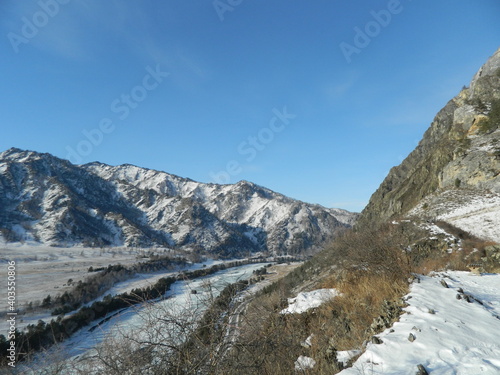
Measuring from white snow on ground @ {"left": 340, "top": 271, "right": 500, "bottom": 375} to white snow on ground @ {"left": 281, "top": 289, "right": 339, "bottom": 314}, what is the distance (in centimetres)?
248

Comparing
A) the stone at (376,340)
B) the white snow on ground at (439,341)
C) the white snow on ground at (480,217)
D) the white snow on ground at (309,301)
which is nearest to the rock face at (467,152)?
the white snow on ground at (480,217)

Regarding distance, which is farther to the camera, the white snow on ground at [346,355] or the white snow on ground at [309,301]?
the white snow on ground at [309,301]

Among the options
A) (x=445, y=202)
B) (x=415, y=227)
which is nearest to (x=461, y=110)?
(x=445, y=202)

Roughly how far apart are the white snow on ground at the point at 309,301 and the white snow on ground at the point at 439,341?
2.48 m

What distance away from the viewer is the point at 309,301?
7777 millimetres

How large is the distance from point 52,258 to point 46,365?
12142cm

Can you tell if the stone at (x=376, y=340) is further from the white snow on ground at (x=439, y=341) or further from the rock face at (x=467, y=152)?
the rock face at (x=467, y=152)

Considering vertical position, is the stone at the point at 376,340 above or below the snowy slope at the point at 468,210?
below

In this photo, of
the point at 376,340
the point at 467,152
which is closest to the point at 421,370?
the point at 376,340

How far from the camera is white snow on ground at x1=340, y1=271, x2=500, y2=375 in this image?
3.22 metres

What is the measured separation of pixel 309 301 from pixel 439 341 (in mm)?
4297

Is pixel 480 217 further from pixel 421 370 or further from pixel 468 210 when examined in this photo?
pixel 421 370

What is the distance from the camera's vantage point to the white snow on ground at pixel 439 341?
3219 mm

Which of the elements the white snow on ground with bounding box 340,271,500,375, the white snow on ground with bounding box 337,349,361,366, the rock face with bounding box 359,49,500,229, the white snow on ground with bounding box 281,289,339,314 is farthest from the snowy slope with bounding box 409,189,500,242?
the white snow on ground with bounding box 337,349,361,366
